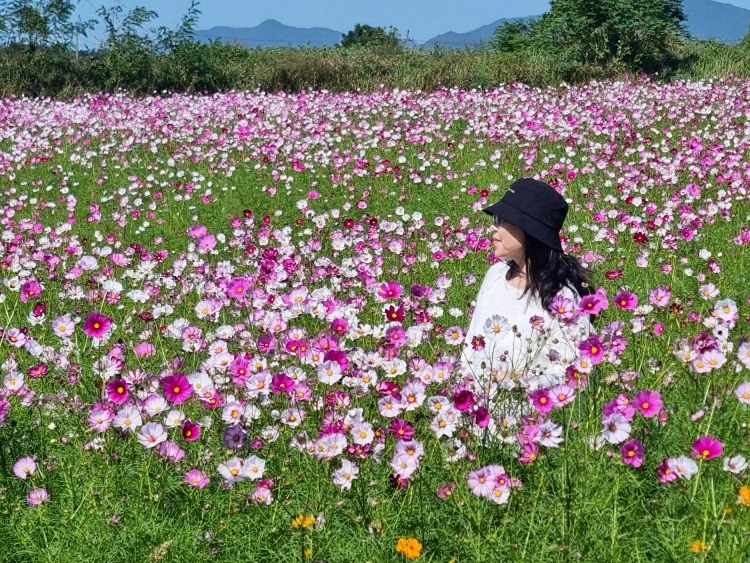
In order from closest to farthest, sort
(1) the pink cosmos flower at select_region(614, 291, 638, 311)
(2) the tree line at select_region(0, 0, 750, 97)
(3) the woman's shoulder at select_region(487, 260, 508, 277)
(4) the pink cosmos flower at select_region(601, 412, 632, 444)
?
(4) the pink cosmos flower at select_region(601, 412, 632, 444)
(1) the pink cosmos flower at select_region(614, 291, 638, 311)
(3) the woman's shoulder at select_region(487, 260, 508, 277)
(2) the tree line at select_region(0, 0, 750, 97)

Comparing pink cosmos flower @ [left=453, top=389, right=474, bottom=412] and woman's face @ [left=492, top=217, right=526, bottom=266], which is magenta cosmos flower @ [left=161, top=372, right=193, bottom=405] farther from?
woman's face @ [left=492, top=217, right=526, bottom=266]

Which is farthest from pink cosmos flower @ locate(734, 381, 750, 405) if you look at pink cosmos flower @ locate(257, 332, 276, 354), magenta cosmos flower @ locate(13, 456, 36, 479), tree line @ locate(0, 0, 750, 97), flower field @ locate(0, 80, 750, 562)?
tree line @ locate(0, 0, 750, 97)

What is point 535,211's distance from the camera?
11.3ft

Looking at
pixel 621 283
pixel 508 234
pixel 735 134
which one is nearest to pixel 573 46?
pixel 735 134

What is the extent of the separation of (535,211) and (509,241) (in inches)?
7.2

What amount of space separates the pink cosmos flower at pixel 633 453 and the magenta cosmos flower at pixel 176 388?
1.36 meters

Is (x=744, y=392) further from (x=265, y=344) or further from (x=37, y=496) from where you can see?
(x=37, y=496)

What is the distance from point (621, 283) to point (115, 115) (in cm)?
977

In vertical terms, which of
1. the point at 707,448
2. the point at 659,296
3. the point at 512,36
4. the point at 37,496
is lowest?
the point at 37,496

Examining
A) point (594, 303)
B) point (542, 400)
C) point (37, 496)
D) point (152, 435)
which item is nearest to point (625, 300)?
point (594, 303)

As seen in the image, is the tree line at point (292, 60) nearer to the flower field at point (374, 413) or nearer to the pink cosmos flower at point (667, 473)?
the flower field at point (374, 413)

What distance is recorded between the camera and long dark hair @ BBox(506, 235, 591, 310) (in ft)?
11.5

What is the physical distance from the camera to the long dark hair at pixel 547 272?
138 inches

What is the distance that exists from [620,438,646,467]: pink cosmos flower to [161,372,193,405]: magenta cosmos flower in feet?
4.47
